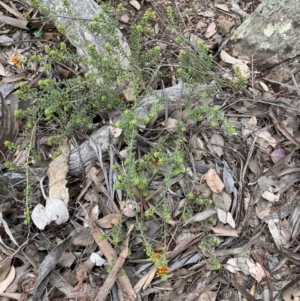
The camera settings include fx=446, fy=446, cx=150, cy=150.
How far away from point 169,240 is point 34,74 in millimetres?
1105

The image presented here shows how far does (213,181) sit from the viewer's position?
1910mm

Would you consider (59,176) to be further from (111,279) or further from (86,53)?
(86,53)

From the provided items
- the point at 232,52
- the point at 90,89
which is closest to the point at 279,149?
the point at 232,52

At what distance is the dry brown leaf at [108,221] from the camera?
1859mm

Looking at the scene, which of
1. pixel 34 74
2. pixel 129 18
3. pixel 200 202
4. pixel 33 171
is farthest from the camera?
pixel 129 18

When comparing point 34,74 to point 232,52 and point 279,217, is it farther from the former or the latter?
point 279,217

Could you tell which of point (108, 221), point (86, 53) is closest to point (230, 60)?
point (86, 53)

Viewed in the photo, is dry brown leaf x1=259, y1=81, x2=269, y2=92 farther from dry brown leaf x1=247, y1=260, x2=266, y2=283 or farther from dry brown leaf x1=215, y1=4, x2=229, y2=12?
dry brown leaf x1=247, y1=260, x2=266, y2=283

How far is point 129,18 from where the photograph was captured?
2.48 meters

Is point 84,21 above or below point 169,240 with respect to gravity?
above

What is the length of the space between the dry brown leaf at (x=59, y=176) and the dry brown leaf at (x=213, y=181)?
0.60 m

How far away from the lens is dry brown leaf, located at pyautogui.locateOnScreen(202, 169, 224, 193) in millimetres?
1901

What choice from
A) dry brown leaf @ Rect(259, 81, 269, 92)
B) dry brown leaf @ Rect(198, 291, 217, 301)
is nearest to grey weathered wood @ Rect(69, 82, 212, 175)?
dry brown leaf @ Rect(259, 81, 269, 92)

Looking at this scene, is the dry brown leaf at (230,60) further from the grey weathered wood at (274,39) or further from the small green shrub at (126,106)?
the small green shrub at (126,106)
